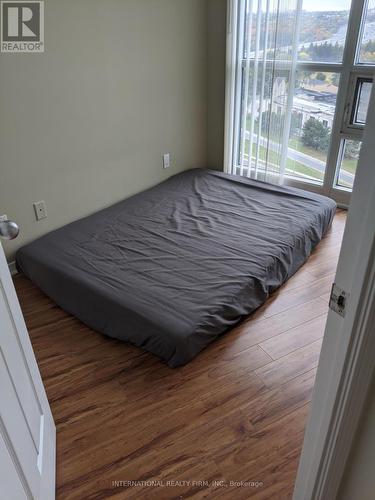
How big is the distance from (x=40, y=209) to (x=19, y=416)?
1.74m

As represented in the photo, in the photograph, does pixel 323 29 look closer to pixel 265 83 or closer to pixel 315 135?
pixel 265 83

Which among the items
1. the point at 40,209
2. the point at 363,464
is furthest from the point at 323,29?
the point at 363,464

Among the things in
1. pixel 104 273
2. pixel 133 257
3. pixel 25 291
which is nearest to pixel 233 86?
pixel 133 257

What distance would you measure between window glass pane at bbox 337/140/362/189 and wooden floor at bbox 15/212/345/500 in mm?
1445

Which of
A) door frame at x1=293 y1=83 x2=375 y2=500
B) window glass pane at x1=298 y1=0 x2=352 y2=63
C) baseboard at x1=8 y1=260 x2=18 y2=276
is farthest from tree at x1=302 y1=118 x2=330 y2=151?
door frame at x1=293 y1=83 x2=375 y2=500

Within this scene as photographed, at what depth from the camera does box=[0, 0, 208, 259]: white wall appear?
228cm

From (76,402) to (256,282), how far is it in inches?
43.3

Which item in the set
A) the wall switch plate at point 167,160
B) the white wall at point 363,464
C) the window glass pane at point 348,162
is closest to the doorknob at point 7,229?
the white wall at point 363,464

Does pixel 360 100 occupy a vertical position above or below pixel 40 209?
above

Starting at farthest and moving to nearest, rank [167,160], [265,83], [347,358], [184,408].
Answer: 1. [167,160]
2. [265,83]
3. [184,408]
4. [347,358]

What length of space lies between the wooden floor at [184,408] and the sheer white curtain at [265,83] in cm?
158

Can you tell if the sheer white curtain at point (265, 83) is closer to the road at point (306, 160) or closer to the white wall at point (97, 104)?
the road at point (306, 160)

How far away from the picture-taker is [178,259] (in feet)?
7.57

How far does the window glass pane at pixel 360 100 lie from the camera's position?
2830mm
